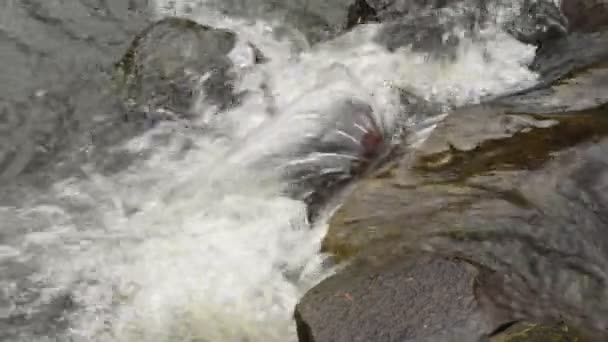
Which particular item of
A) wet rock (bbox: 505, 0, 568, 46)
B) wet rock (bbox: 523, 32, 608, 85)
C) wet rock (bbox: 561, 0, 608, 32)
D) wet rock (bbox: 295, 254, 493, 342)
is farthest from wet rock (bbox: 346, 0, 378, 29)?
wet rock (bbox: 295, 254, 493, 342)

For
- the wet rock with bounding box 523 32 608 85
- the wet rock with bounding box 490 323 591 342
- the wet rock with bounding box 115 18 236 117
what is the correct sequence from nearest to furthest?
the wet rock with bounding box 490 323 591 342
the wet rock with bounding box 523 32 608 85
the wet rock with bounding box 115 18 236 117

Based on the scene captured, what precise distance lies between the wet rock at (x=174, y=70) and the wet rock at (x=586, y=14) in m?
2.58

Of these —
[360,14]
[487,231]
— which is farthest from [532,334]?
[360,14]

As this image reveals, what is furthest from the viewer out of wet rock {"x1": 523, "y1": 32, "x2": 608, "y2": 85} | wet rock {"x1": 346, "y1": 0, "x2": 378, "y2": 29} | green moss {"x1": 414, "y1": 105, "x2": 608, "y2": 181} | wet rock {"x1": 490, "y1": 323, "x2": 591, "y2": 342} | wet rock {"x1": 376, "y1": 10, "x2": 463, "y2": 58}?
wet rock {"x1": 346, "y1": 0, "x2": 378, "y2": 29}

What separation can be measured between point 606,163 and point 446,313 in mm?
1309

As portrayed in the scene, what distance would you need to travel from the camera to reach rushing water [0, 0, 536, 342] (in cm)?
388

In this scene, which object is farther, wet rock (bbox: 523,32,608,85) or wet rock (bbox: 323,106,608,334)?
wet rock (bbox: 523,32,608,85)

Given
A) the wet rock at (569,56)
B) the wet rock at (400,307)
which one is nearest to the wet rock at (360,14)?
the wet rock at (569,56)

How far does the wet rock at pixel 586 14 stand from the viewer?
5.63 metres

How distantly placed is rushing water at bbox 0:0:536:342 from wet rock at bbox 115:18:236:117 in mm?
127

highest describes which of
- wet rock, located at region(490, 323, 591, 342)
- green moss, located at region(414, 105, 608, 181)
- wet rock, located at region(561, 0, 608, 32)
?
wet rock, located at region(561, 0, 608, 32)

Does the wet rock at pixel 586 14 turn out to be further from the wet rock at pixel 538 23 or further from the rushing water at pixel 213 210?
the rushing water at pixel 213 210

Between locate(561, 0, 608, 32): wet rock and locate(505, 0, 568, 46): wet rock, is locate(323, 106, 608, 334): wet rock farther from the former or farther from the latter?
locate(505, 0, 568, 46): wet rock

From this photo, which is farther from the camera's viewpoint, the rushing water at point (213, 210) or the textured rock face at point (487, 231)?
the rushing water at point (213, 210)
